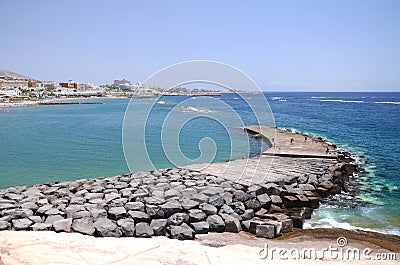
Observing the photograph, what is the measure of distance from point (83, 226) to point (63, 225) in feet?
1.29

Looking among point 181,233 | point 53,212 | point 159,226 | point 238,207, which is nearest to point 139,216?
point 159,226

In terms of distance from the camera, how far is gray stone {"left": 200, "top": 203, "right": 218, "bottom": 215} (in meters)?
7.69

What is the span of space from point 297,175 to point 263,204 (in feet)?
11.2

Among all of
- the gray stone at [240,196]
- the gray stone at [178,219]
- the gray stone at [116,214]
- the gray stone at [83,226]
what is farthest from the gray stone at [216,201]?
the gray stone at [83,226]

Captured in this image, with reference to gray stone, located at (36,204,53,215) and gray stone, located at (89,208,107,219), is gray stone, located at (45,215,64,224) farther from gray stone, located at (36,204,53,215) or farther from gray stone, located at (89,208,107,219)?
gray stone, located at (89,208,107,219)

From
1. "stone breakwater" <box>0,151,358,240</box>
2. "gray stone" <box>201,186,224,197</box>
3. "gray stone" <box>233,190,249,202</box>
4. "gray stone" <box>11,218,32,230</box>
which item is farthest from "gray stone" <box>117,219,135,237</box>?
"gray stone" <box>233,190,249,202</box>

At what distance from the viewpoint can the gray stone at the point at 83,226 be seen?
628 centimetres

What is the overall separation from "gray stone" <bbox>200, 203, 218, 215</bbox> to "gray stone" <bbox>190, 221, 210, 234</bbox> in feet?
1.80

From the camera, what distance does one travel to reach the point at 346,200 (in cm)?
1055

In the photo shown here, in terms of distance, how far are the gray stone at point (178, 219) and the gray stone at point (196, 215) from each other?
0.11 meters

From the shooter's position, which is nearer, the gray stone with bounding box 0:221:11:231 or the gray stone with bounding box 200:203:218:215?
the gray stone with bounding box 0:221:11:231

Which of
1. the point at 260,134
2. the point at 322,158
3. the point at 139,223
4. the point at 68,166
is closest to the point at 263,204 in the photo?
the point at 139,223

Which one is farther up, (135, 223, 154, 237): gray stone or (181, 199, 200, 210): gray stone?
(181, 199, 200, 210): gray stone

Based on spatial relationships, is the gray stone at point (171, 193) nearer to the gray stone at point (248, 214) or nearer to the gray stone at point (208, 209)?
the gray stone at point (208, 209)
